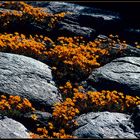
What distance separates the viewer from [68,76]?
44.2 ft

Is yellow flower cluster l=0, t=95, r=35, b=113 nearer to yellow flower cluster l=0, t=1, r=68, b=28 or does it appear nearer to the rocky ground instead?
the rocky ground

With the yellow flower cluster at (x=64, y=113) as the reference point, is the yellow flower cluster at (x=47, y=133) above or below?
below

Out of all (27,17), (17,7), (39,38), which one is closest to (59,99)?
(39,38)

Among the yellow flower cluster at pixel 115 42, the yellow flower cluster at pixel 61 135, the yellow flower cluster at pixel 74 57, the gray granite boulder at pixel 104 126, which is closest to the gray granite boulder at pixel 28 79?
the yellow flower cluster at pixel 74 57

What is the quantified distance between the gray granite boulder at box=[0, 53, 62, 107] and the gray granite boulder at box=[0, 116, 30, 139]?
1315mm

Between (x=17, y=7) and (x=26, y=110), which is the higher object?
(x=17, y=7)

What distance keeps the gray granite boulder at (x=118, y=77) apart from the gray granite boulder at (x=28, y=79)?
5.01ft

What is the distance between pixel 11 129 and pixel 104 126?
249 cm

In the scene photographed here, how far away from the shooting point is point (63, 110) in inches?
421

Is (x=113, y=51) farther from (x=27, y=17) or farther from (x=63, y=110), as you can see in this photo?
(x=63, y=110)

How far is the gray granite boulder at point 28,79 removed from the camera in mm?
11508

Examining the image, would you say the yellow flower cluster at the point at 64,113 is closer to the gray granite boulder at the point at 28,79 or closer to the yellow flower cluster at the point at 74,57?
the gray granite boulder at the point at 28,79

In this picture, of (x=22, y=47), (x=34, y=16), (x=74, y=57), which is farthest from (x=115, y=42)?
(x=22, y=47)

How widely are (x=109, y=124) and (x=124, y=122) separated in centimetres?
46
